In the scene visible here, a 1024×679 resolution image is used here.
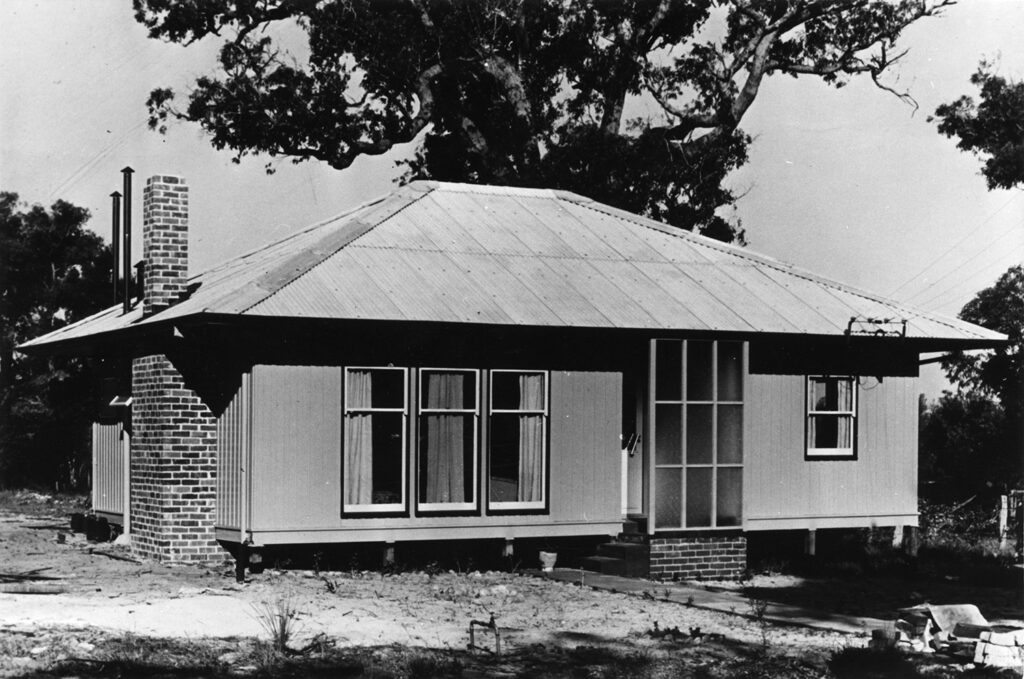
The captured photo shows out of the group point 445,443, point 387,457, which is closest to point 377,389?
point 387,457

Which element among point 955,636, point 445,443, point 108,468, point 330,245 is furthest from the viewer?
point 108,468

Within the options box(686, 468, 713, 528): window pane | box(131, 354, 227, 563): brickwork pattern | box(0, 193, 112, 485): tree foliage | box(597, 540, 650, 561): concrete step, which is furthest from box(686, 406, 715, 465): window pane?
box(0, 193, 112, 485): tree foliage

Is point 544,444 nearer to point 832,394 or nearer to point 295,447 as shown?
point 295,447

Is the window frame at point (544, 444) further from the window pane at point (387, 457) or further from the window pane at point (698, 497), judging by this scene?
the window pane at point (698, 497)

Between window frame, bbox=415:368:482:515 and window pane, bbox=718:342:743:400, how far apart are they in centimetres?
336

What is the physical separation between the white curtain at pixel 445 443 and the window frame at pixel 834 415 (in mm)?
5269

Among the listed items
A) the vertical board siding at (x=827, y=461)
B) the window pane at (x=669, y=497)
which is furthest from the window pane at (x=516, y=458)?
the vertical board siding at (x=827, y=461)

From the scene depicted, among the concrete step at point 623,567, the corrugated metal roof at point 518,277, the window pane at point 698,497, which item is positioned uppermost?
the corrugated metal roof at point 518,277

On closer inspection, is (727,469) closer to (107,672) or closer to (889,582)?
(889,582)

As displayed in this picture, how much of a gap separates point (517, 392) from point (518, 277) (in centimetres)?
170

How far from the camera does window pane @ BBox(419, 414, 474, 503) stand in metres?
16.8

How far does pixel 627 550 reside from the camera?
17281mm

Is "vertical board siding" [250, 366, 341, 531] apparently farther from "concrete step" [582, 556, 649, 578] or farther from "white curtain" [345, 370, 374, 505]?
"concrete step" [582, 556, 649, 578]

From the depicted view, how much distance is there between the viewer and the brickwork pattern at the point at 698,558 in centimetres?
1733
